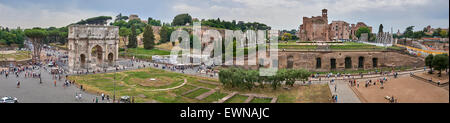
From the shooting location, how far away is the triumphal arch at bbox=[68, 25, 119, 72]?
119 feet

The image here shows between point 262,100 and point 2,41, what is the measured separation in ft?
232

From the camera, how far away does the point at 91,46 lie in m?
37.7

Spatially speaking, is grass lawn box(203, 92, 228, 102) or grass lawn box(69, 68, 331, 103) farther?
grass lawn box(203, 92, 228, 102)

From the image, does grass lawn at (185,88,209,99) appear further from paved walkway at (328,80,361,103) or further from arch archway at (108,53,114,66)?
arch archway at (108,53,114,66)

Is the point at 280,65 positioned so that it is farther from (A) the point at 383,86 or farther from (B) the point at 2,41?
(B) the point at 2,41

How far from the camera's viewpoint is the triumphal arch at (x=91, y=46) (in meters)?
36.3

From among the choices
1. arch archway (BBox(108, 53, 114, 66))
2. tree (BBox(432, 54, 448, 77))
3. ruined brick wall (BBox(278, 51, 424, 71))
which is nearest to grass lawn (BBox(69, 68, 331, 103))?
arch archway (BBox(108, 53, 114, 66))

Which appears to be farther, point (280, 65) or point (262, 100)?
point (280, 65)

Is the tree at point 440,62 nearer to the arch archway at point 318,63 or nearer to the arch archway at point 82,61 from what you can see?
the arch archway at point 318,63

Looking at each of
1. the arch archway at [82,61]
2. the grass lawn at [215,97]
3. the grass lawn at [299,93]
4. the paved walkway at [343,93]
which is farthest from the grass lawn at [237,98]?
the arch archway at [82,61]

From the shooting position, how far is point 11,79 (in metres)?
29.3

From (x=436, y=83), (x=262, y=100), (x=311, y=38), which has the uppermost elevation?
(x=311, y=38)
